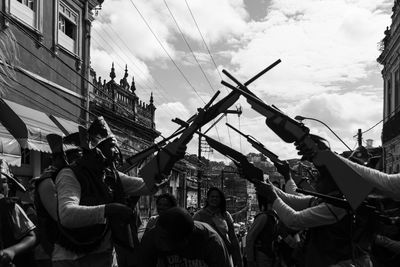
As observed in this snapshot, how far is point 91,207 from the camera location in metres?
3.30

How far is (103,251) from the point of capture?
12.0 feet

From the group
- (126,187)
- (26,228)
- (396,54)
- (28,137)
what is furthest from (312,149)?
(396,54)

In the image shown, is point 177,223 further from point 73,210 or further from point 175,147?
point 175,147

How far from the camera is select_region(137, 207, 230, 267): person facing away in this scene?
3.02m

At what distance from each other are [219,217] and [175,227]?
140 inches

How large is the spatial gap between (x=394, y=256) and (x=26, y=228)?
11.6 feet

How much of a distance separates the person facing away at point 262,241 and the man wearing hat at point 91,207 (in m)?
2.50

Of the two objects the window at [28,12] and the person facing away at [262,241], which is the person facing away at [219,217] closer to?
the person facing away at [262,241]

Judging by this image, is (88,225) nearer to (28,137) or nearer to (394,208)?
(394,208)

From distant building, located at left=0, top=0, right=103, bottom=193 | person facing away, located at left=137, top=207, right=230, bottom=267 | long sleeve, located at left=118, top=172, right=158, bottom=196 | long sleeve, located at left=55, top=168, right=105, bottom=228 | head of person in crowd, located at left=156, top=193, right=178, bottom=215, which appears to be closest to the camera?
person facing away, located at left=137, top=207, right=230, bottom=267

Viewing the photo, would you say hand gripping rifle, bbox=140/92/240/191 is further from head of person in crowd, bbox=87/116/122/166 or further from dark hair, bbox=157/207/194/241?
dark hair, bbox=157/207/194/241

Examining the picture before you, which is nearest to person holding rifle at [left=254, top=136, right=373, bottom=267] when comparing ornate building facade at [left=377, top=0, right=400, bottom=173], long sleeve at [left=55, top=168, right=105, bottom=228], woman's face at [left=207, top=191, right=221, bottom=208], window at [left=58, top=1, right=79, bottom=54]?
long sleeve at [left=55, top=168, right=105, bottom=228]

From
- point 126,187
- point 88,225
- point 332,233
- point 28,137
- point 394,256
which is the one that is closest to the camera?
point 88,225

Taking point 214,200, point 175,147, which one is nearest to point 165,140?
point 175,147
